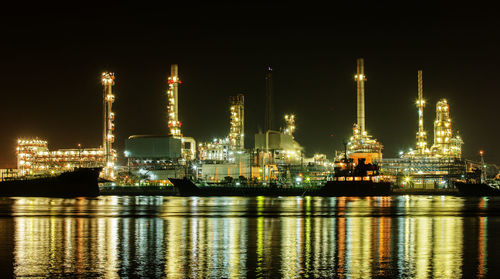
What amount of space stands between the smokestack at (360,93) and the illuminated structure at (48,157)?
180 feet

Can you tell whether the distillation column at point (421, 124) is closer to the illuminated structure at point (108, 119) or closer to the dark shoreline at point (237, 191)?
the dark shoreline at point (237, 191)

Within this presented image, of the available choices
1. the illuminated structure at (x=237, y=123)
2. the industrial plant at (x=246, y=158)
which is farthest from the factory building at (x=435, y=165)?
the illuminated structure at (x=237, y=123)

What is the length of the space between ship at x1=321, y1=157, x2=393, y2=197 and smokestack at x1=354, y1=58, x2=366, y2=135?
110ft

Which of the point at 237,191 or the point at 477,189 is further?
the point at 237,191

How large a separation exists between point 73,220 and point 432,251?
2400 cm

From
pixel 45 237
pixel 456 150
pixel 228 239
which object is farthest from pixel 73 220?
pixel 456 150

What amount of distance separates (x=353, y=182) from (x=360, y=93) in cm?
4058

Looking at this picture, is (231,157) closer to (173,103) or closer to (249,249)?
(173,103)

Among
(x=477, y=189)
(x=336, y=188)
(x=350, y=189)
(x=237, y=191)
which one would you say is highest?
(x=336, y=188)

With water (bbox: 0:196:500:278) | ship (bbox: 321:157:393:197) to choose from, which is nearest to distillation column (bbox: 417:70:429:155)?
ship (bbox: 321:157:393:197)

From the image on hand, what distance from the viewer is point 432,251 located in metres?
23.3

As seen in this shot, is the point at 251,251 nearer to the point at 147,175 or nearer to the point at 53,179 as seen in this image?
the point at 53,179

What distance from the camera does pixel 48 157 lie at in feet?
460

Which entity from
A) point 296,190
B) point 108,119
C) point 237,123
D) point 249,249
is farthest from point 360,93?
point 249,249
